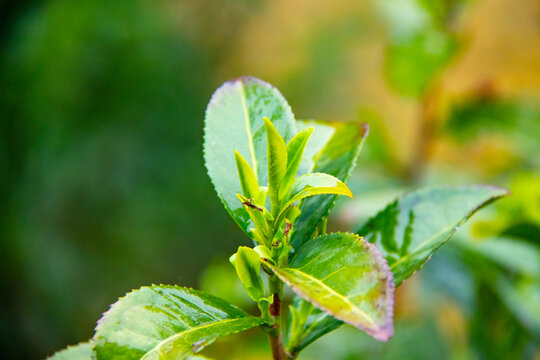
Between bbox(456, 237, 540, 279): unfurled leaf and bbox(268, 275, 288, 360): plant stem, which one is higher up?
bbox(268, 275, 288, 360): plant stem

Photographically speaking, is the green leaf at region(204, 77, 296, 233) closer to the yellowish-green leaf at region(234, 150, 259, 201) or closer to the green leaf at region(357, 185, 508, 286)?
the yellowish-green leaf at region(234, 150, 259, 201)

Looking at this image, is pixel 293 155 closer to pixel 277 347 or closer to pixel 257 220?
pixel 257 220

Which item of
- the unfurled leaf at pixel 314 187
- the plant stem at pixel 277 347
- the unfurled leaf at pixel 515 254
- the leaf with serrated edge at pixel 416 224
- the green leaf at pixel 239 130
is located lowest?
the unfurled leaf at pixel 515 254

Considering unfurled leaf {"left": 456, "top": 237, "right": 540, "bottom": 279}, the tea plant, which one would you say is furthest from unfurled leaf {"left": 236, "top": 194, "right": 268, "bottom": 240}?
unfurled leaf {"left": 456, "top": 237, "right": 540, "bottom": 279}

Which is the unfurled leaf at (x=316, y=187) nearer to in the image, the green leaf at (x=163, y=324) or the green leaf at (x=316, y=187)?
the green leaf at (x=316, y=187)

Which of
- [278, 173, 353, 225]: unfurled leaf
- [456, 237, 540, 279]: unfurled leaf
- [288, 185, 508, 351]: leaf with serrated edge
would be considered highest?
[278, 173, 353, 225]: unfurled leaf

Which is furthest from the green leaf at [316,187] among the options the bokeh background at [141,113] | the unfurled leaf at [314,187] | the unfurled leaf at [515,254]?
the bokeh background at [141,113]

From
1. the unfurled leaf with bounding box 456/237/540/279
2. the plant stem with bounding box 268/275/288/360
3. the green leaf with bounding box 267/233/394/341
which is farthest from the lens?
the unfurled leaf with bounding box 456/237/540/279
